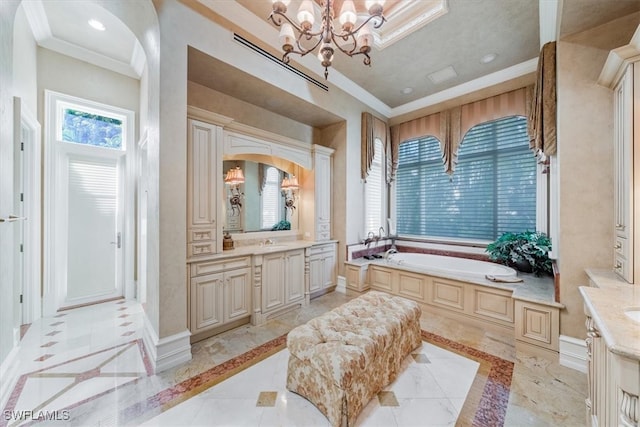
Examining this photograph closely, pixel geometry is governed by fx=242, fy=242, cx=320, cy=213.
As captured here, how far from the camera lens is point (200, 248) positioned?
2.50 metres

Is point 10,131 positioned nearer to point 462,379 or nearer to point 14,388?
point 14,388

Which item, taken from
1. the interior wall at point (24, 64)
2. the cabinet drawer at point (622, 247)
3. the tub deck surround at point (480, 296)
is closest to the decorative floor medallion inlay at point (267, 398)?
the tub deck surround at point (480, 296)

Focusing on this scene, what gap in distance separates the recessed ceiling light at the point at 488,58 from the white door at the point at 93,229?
517cm

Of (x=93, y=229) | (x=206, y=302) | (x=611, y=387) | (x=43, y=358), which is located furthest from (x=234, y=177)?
(x=611, y=387)

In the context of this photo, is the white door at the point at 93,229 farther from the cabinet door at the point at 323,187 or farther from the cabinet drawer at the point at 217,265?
the cabinet door at the point at 323,187

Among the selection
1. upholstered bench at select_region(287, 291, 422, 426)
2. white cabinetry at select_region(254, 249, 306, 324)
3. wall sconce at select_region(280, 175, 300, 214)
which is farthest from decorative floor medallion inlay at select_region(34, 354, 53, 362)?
wall sconce at select_region(280, 175, 300, 214)

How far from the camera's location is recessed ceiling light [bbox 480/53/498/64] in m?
3.02

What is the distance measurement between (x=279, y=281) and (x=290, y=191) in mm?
1506

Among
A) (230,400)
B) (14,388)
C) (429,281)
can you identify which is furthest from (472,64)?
(14,388)

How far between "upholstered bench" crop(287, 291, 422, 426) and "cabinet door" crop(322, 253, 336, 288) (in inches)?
67.3

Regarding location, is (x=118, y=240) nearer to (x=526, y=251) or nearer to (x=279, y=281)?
(x=279, y=281)

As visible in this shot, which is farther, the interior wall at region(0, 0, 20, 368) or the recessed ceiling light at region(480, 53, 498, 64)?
the recessed ceiling light at region(480, 53, 498, 64)

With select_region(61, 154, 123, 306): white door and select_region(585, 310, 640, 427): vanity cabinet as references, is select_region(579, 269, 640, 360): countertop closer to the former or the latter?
select_region(585, 310, 640, 427): vanity cabinet

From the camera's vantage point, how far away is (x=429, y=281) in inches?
126
